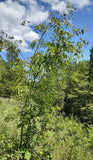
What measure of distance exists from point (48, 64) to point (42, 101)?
0.73 meters

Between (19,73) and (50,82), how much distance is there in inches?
26.4

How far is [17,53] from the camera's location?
221 centimetres

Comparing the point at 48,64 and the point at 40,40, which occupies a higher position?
the point at 40,40

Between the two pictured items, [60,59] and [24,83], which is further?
[24,83]

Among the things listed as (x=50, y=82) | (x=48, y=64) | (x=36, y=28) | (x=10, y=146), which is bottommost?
(x=10, y=146)

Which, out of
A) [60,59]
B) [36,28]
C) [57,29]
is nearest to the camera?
[60,59]

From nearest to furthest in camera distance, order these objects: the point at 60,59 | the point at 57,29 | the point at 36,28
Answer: the point at 60,59, the point at 57,29, the point at 36,28

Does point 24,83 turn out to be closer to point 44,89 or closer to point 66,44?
point 44,89

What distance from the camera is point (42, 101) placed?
→ 200cm

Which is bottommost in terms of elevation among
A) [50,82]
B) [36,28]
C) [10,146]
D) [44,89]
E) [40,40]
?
[10,146]

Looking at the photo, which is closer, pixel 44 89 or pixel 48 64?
pixel 48 64

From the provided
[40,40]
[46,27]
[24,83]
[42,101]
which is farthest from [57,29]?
[42,101]

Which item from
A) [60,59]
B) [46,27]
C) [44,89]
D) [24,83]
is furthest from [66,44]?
[24,83]

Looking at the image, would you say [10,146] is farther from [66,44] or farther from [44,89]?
[66,44]
